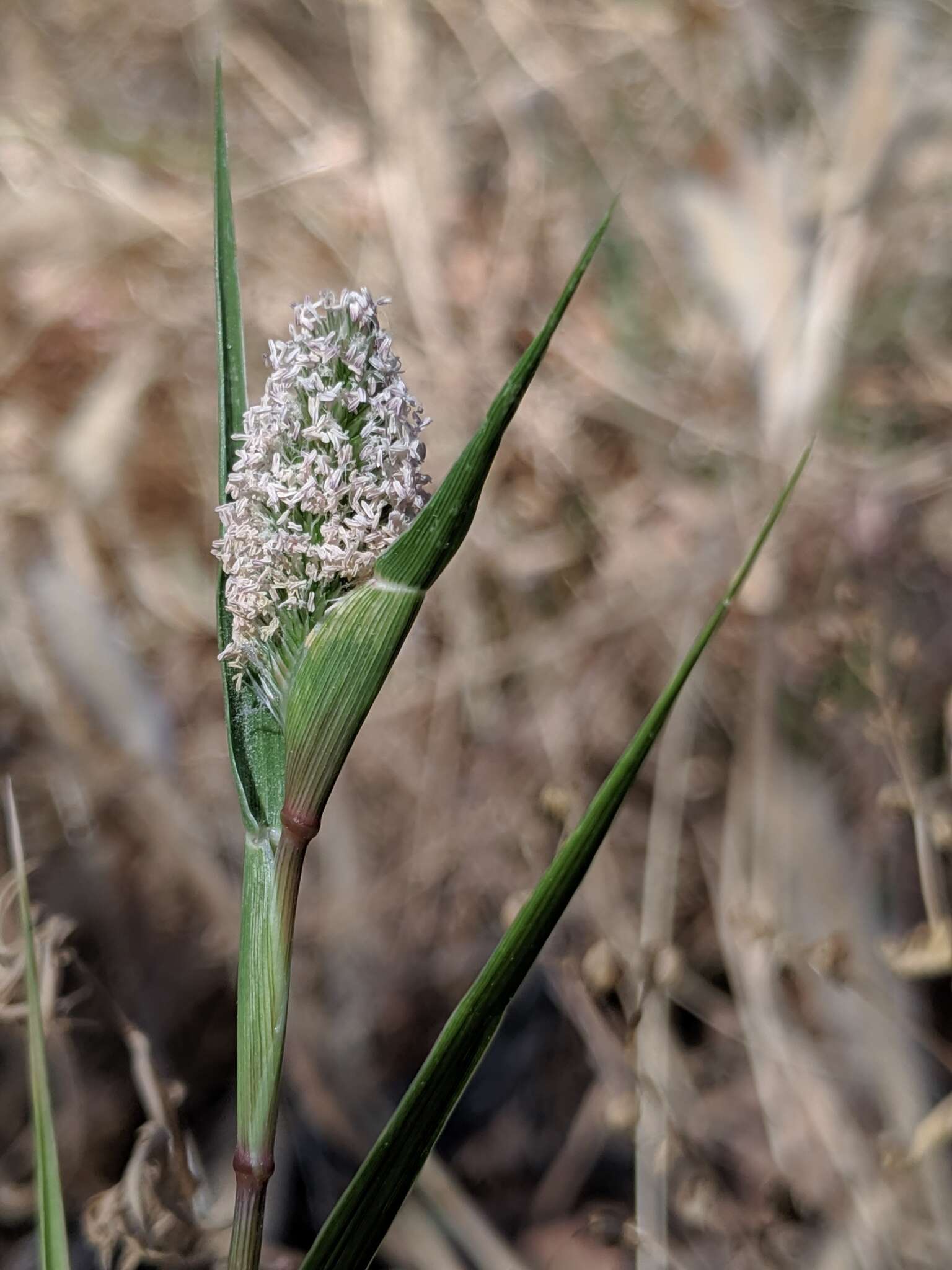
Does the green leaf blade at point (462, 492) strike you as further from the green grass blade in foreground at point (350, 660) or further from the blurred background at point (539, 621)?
the blurred background at point (539, 621)

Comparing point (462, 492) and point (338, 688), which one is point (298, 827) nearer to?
point (338, 688)

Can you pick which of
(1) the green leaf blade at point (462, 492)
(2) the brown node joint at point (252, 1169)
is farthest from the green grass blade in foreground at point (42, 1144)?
(1) the green leaf blade at point (462, 492)

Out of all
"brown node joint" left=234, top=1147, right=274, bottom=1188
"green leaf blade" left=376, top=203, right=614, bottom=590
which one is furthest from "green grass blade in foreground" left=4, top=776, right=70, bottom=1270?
"green leaf blade" left=376, top=203, right=614, bottom=590

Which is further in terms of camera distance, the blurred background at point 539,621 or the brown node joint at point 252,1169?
the blurred background at point 539,621

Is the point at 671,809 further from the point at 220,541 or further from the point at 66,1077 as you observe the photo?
the point at 220,541

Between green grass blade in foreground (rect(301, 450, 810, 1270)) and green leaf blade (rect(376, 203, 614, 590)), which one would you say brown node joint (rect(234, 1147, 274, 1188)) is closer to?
green grass blade in foreground (rect(301, 450, 810, 1270))
